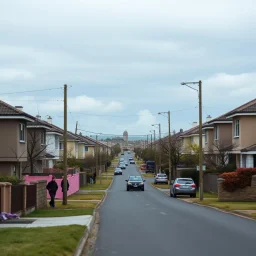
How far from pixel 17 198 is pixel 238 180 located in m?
19.2

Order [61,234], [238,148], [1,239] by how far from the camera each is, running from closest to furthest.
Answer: [1,239] → [61,234] → [238,148]

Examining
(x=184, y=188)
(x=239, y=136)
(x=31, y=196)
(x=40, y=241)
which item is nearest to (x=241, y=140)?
(x=239, y=136)

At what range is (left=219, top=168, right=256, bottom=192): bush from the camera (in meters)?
37.5

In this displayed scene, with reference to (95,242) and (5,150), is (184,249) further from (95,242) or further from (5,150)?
(5,150)

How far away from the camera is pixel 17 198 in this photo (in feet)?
72.9

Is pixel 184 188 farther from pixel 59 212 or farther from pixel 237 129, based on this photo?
pixel 59 212

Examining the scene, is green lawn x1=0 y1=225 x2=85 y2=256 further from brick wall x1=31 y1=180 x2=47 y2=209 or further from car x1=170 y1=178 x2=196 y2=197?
car x1=170 y1=178 x2=196 y2=197

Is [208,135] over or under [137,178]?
over

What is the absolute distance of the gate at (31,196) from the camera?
2470cm

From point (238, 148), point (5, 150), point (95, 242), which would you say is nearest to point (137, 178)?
point (238, 148)

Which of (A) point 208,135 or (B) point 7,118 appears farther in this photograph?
(A) point 208,135

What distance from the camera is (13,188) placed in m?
21.9

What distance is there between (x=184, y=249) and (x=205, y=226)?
5.86 m

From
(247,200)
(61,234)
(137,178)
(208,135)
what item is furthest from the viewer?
(208,135)
